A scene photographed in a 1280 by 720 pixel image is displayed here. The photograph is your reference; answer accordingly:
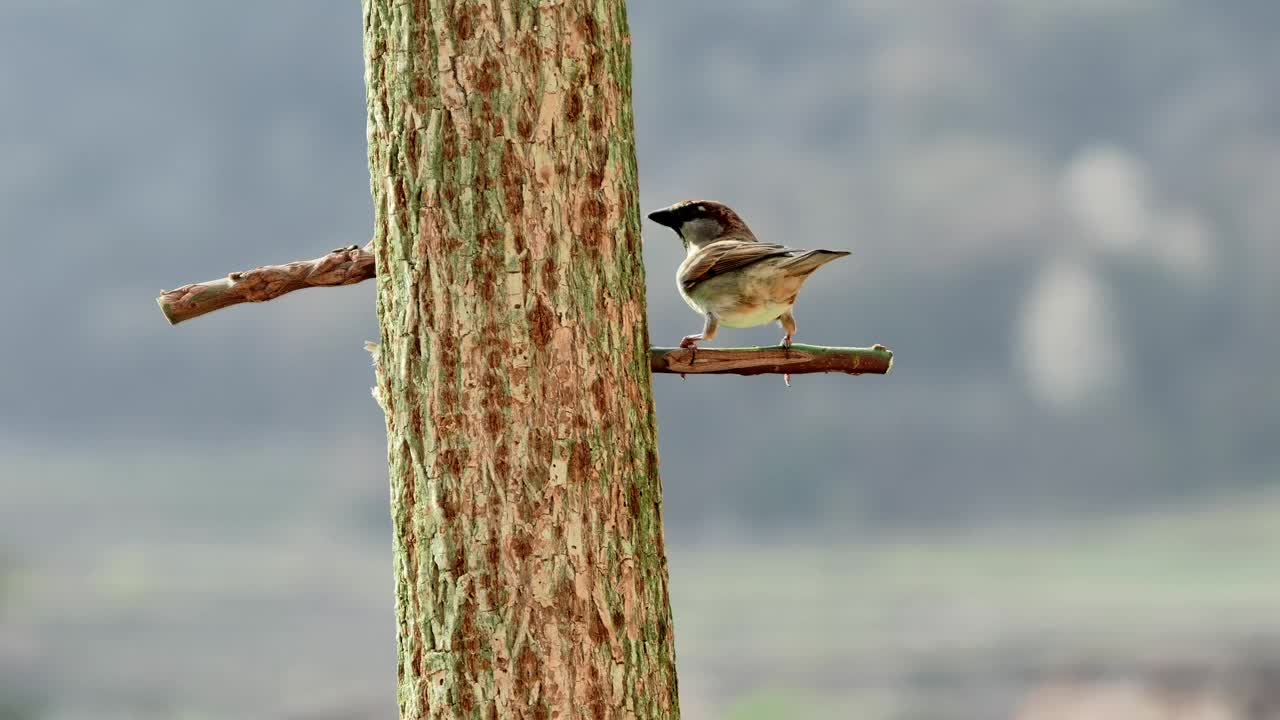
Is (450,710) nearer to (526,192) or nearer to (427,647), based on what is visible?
(427,647)

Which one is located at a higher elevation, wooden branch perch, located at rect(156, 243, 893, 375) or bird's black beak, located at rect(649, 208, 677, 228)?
bird's black beak, located at rect(649, 208, 677, 228)

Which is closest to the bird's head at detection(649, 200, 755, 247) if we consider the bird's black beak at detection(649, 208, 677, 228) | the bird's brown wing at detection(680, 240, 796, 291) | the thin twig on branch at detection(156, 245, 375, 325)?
the bird's black beak at detection(649, 208, 677, 228)

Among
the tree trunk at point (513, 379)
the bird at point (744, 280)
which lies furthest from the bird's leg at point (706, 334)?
the tree trunk at point (513, 379)

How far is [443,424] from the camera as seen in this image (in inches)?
158

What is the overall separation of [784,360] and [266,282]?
2380mm

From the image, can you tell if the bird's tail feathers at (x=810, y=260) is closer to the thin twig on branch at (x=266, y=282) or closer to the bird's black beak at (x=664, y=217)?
the bird's black beak at (x=664, y=217)

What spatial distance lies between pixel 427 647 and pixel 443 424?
0.80m

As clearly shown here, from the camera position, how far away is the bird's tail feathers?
17.8ft

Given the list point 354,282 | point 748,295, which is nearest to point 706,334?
point 748,295

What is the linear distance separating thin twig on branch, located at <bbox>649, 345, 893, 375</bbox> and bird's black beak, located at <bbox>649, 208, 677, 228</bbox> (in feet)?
4.30

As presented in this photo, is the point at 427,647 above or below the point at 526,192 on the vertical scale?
below

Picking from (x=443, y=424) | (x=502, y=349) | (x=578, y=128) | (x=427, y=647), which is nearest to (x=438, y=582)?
(x=427, y=647)

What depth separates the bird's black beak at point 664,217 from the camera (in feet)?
20.6

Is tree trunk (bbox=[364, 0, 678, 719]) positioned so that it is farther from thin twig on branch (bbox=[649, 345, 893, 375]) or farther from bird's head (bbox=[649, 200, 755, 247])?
bird's head (bbox=[649, 200, 755, 247])
